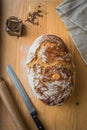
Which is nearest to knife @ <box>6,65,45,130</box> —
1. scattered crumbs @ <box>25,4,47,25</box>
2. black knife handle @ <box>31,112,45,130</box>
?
black knife handle @ <box>31,112,45,130</box>

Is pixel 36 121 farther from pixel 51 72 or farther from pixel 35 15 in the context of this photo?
pixel 35 15

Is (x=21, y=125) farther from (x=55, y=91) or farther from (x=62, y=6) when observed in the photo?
(x=62, y=6)

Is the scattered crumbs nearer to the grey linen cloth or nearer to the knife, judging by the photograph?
the grey linen cloth

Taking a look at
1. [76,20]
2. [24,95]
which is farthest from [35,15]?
[24,95]

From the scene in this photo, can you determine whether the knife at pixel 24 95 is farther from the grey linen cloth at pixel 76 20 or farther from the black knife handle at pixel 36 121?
the grey linen cloth at pixel 76 20

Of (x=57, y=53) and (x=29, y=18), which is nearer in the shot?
(x=57, y=53)

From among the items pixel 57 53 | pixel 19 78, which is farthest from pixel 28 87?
pixel 57 53
